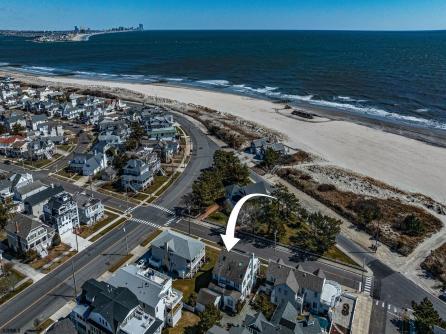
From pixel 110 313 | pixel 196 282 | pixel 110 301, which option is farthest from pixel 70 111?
pixel 110 313

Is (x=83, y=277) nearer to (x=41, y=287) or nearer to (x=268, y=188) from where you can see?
(x=41, y=287)

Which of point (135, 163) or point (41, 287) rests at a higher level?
point (135, 163)

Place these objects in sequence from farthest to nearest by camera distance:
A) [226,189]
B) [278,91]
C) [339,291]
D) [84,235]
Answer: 1. [278,91]
2. [226,189]
3. [84,235]
4. [339,291]

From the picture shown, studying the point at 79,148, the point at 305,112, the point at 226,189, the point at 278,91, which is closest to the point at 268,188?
the point at 226,189

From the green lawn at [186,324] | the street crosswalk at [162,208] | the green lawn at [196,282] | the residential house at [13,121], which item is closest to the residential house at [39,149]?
the residential house at [13,121]

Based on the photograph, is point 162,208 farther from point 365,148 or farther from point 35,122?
point 35,122

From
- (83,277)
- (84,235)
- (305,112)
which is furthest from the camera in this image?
(305,112)

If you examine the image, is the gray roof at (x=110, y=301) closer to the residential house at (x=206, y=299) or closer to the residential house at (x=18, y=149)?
the residential house at (x=206, y=299)
